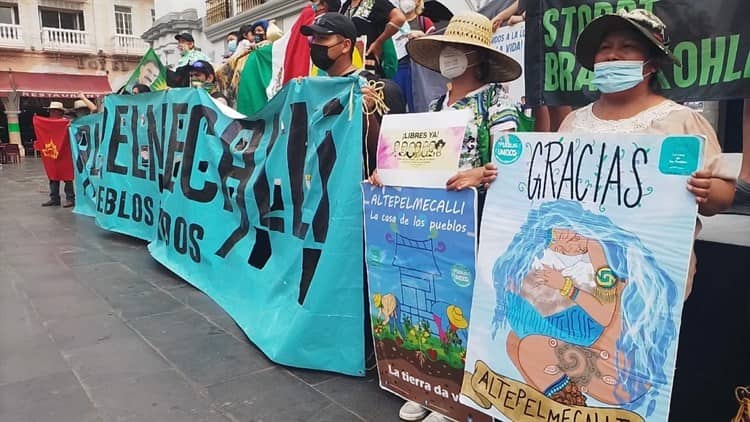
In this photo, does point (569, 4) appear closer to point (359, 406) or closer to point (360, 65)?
point (360, 65)

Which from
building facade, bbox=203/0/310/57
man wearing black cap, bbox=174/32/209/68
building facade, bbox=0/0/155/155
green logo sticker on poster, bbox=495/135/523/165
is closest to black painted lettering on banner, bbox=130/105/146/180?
man wearing black cap, bbox=174/32/209/68

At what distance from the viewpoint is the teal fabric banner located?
2783 millimetres

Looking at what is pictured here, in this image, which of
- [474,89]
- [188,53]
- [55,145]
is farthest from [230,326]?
[55,145]

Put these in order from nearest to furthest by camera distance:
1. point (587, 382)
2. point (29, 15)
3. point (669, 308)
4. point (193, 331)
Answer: point (669, 308)
point (587, 382)
point (193, 331)
point (29, 15)

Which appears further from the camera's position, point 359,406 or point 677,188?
point 359,406

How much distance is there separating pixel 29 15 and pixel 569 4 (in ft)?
104

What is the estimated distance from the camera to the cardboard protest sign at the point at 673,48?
6.72 feet

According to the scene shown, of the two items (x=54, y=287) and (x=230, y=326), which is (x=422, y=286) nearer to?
(x=230, y=326)

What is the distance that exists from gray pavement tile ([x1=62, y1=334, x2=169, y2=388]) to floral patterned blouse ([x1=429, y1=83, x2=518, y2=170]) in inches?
78.5

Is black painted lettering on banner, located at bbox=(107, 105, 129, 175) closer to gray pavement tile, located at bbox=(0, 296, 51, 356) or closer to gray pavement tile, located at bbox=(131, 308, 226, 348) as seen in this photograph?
gray pavement tile, located at bbox=(0, 296, 51, 356)

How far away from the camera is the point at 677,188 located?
1.61 meters

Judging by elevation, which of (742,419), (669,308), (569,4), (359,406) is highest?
(569,4)

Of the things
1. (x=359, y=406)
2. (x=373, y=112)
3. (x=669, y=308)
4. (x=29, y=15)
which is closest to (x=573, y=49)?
(x=373, y=112)

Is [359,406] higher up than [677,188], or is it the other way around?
[677,188]
